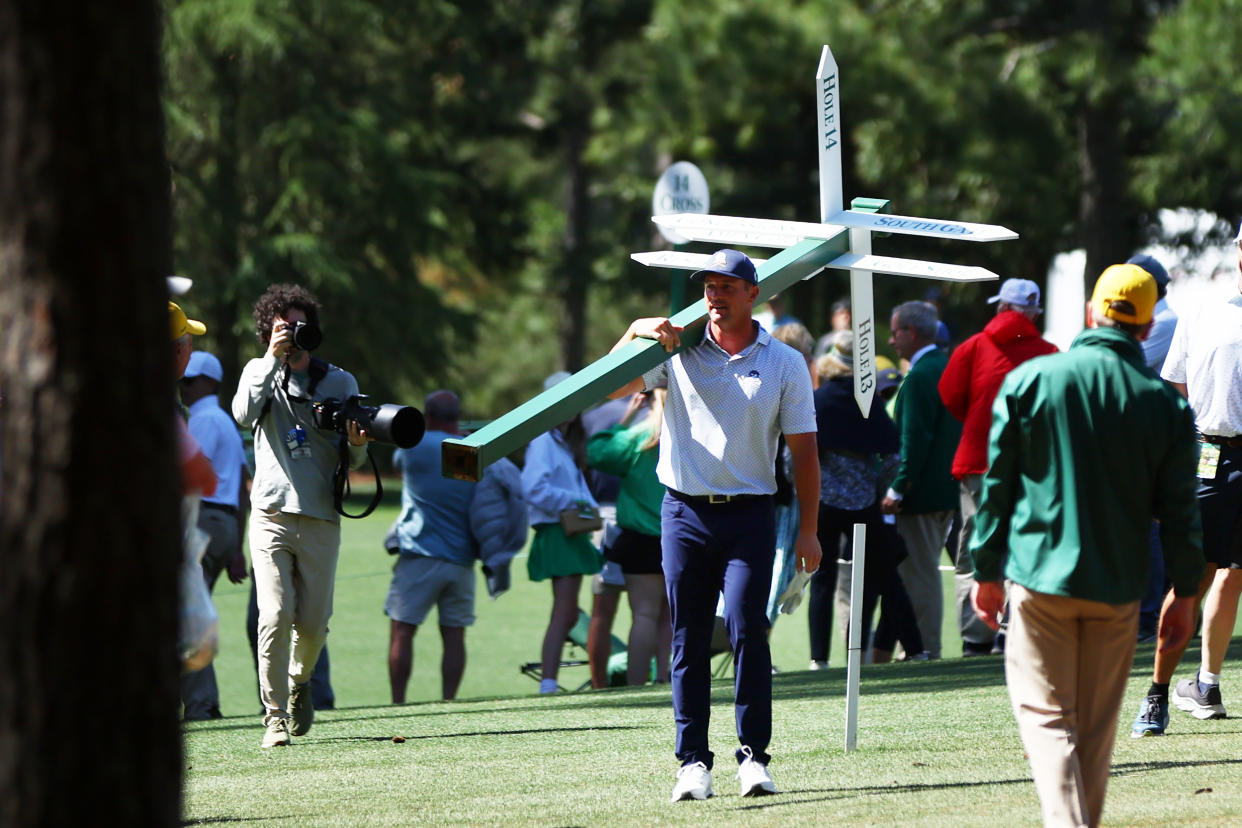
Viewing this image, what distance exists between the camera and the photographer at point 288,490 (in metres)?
7.12

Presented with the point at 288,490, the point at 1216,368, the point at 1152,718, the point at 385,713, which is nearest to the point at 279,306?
the point at 288,490

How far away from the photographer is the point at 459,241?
1312 inches

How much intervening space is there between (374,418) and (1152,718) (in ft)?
10.6

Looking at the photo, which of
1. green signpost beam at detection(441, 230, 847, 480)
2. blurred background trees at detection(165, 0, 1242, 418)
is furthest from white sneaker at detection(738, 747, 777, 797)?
blurred background trees at detection(165, 0, 1242, 418)

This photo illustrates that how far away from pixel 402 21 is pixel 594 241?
251 inches

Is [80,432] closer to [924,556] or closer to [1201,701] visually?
[1201,701]

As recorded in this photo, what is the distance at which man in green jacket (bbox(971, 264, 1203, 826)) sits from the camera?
4238 millimetres

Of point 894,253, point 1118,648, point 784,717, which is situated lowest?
point 784,717

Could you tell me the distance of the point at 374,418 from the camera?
6707 mm

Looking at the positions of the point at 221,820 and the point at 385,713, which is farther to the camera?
the point at 385,713

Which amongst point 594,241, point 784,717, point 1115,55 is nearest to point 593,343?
point 594,241

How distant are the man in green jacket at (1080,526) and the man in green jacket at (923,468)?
520cm

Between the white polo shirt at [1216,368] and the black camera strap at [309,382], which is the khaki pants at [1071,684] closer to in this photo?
the white polo shirt at [1216,368]

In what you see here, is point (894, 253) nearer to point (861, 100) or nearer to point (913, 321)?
point (861, 100)
